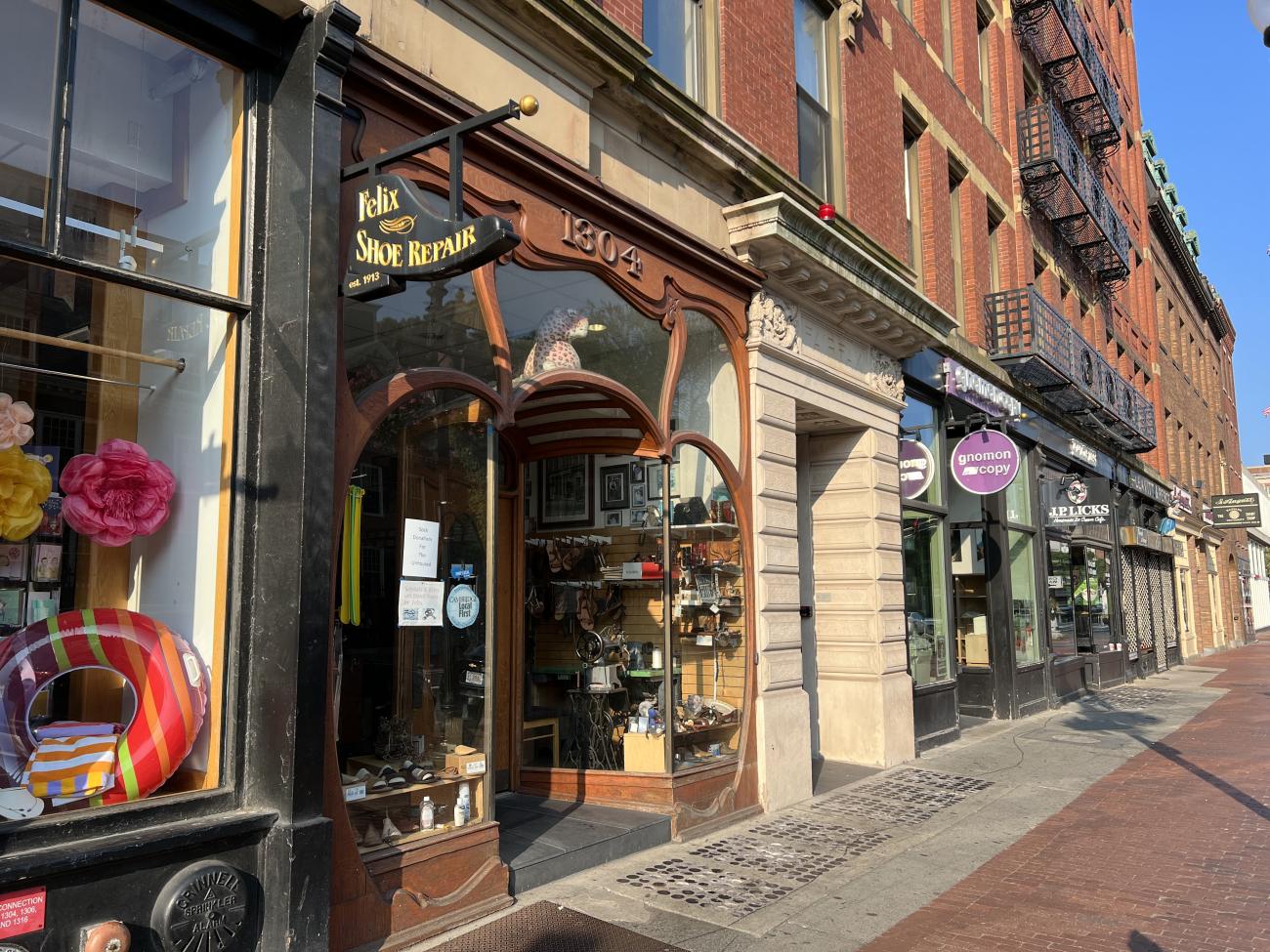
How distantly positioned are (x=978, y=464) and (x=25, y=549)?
1172cm

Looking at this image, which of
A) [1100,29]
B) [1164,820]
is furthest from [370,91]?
[1100,29]

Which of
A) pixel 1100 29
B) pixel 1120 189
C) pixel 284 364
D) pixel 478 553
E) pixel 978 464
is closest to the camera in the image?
pixel 284 364

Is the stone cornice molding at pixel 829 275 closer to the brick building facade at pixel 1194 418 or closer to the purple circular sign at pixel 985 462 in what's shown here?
the purple circular sign at pixel 985 462

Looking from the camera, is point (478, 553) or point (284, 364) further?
point (478, 553)

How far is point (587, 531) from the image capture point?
328 inches

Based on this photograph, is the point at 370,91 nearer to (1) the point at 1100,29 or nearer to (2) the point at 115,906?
(2) the point at 115,906

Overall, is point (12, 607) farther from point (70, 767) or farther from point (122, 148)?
point (122, 148)

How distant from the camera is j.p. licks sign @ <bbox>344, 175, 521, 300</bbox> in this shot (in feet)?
14.4

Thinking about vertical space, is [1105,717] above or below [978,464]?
below

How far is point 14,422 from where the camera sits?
163 inches

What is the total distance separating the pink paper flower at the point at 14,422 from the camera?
4.09 metres

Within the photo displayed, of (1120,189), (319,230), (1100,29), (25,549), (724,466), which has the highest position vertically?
(1100,29)

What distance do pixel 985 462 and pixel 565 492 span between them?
23.7 feet

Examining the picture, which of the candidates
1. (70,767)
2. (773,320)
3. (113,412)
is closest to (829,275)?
(773,320)
